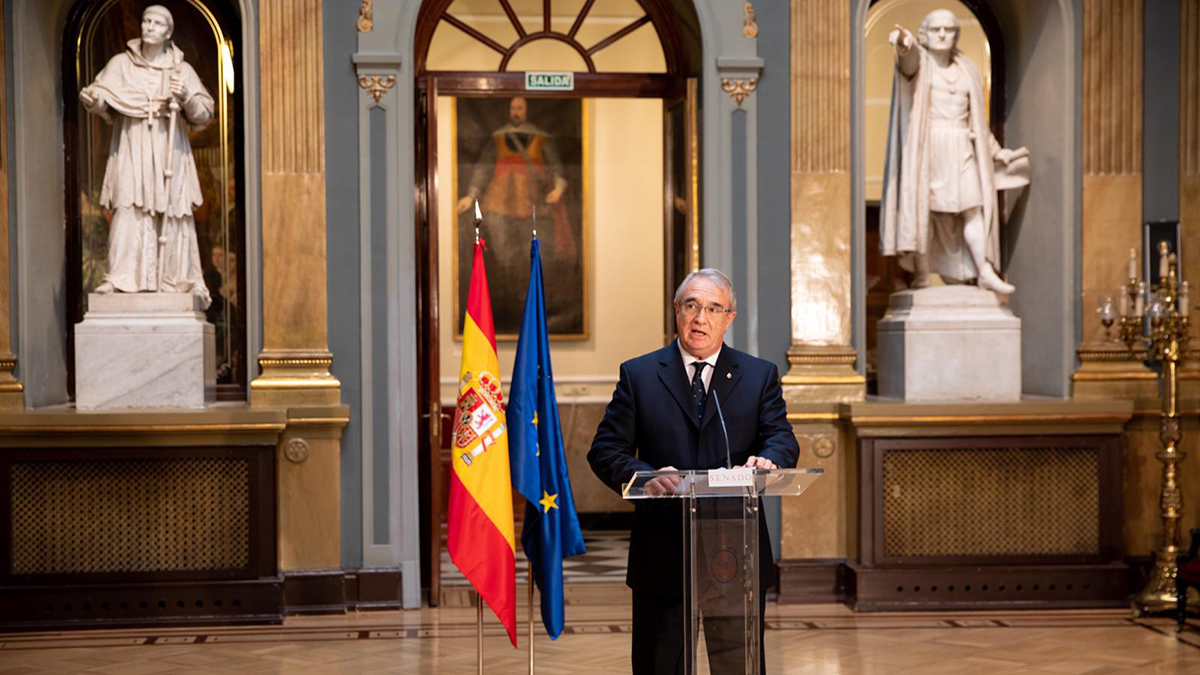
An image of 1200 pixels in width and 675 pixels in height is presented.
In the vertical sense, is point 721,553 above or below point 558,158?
below

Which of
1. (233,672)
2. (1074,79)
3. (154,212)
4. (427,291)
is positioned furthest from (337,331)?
(1074,79)

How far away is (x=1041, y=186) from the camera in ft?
25.0

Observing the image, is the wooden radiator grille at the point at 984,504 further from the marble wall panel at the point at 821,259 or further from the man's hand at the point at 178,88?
the man's hand at the point at 178,88

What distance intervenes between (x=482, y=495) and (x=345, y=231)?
96.8 inches

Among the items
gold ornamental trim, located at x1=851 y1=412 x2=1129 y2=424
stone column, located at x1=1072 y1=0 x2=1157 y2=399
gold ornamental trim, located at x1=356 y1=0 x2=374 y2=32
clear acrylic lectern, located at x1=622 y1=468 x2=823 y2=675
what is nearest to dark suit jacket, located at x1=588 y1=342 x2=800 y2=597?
clear acrylic lectern, located at x1=622 y1=468 x2=823 y2=675

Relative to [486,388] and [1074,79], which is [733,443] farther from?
[1074,79]

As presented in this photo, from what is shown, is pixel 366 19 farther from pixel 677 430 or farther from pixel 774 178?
pixel 677 430

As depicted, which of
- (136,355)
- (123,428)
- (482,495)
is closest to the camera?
(482,495)

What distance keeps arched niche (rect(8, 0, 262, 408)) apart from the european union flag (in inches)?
97.0

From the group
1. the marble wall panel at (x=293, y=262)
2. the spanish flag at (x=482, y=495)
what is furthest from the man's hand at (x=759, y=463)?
the marble wall panel at (x=293, y=262)

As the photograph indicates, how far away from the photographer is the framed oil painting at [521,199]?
33.7 feet

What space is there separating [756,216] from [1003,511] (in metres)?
2.07

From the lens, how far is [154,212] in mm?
6949

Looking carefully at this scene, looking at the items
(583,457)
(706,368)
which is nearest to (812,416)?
(583,457)
